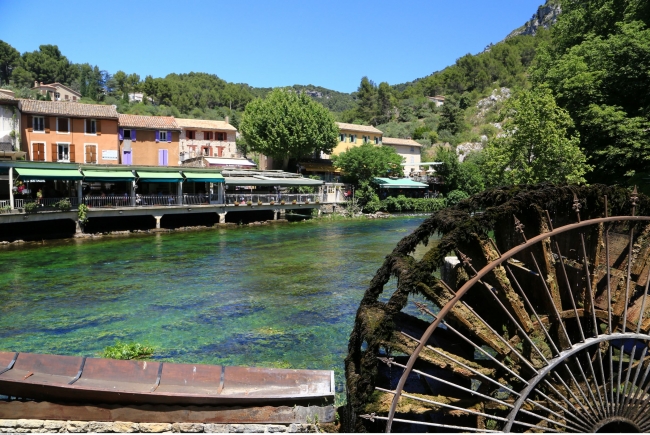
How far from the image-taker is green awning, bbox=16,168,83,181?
95.9ft

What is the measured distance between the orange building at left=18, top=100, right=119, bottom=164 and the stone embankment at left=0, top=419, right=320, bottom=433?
112 ft

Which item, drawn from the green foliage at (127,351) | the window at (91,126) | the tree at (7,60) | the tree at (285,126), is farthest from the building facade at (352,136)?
the tree at (7,60)

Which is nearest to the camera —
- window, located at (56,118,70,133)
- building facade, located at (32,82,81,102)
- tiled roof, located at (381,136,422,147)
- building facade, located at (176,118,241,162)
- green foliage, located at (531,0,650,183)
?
green foliage, located at (531,0,650,183)

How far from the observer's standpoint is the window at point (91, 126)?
4031 centimetres

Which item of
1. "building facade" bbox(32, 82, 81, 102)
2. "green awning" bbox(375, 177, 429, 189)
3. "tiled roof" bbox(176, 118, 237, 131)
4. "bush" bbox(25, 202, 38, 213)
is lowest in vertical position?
"bush" bbox(25, 202, 38, 213)

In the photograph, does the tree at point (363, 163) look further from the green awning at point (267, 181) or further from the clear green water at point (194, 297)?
the clear green water at point (194, 297)

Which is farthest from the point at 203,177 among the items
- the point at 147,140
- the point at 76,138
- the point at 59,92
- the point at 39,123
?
the point at 59,92

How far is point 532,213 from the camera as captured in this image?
7367 millimetres

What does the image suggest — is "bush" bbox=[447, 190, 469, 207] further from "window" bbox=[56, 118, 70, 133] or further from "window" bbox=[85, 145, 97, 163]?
"window" bbox=[56, 118, 70, 133]

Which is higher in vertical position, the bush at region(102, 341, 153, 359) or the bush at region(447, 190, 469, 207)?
the bush at region(447, 190, 469, 207)

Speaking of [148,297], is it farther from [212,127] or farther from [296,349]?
[212,127]

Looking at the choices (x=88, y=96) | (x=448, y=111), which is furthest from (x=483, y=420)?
(x=88, y=96)

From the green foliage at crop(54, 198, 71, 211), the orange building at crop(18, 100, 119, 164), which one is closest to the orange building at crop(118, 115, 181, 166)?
the orange building at crop(18, 100, 119, 164)

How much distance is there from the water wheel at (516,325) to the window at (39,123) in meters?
37.7
